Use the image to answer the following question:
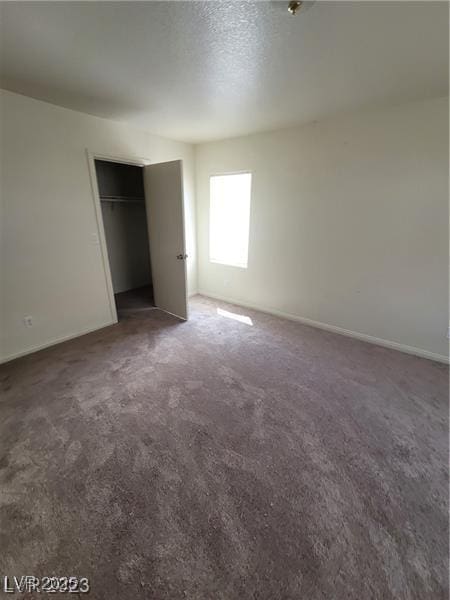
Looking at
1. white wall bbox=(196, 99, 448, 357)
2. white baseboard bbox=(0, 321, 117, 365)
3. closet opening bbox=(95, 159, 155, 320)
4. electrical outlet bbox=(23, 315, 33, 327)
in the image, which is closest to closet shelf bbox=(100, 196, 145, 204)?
closet opening bbox=(95, 159, 155, 320)

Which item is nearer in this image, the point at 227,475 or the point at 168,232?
the point at 227,475

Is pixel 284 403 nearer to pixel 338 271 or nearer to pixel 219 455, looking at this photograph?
pixel 219 455

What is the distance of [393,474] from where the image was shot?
4.91ft

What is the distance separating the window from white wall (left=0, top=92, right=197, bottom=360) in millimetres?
1325

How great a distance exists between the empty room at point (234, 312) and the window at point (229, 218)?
0.14ft

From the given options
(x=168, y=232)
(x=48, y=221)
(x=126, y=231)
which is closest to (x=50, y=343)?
(x=48, y=221)

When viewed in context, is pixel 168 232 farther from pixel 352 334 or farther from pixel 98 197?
pixel 352 334

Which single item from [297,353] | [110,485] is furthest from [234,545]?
[297,353]

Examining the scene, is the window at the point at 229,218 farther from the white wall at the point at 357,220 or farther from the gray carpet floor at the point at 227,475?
the gray carpet floor at the point at 227,475

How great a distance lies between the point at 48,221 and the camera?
8.54 feet

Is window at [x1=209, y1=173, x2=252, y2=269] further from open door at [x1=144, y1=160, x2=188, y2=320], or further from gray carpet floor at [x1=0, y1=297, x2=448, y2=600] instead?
gray carpet floor at [x1=0, y1=297, x2=448, y2=600]

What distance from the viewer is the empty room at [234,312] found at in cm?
119

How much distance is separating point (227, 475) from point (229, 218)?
346 cm

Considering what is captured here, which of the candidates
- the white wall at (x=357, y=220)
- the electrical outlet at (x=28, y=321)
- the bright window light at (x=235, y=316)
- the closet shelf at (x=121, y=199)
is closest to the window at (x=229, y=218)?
the white wall at (x=357, y=220)
